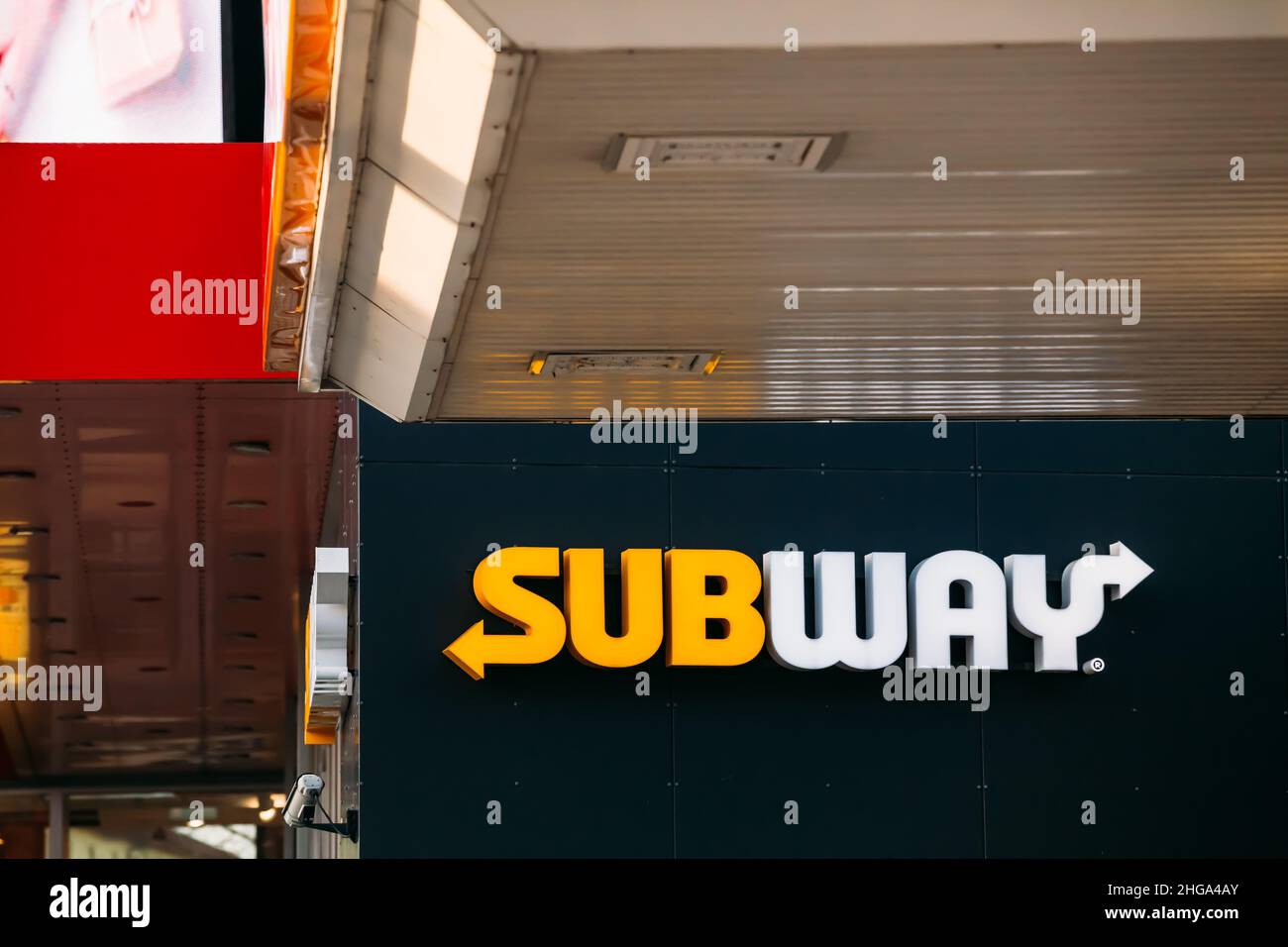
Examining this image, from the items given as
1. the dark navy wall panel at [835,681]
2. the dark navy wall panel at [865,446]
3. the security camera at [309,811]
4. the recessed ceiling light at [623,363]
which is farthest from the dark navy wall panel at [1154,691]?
the recessed ceiling light at [623,363]

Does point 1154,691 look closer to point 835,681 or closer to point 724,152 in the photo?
point 835,681

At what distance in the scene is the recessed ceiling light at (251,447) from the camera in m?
11.8

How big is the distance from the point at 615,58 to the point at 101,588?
12594 millimetres

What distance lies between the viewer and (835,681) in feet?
39.1

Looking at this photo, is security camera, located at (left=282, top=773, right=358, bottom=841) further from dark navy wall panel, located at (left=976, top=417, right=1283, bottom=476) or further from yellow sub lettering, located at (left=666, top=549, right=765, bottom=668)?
dark navy wall panel, located at (left=976, top=417, right=1283, bottom=476)

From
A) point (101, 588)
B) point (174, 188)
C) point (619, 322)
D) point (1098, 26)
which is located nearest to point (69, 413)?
point (174, 188)

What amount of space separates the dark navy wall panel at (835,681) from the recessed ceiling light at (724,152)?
6113 millimetres

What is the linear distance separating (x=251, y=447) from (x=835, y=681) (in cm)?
412

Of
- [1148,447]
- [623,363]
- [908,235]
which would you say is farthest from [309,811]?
[908,235]

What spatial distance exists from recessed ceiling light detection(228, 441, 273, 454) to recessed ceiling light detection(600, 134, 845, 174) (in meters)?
6.66

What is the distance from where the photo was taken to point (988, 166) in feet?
18.8

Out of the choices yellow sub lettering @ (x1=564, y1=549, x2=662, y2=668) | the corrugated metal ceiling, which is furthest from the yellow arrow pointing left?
the corrugated metal ceiling

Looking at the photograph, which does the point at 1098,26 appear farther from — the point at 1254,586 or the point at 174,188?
the point at 1254,586
